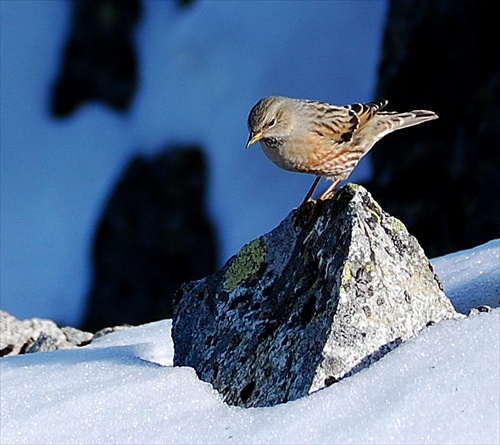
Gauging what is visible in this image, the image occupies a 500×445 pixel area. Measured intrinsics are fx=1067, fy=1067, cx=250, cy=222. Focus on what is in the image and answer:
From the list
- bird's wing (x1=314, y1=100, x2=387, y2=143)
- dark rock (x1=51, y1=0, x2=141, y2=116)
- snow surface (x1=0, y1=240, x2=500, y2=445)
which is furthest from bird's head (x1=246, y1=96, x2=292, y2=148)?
dark rock (x1=51, y1=0, x2=141, y2=116)

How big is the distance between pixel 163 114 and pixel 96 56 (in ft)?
5.31

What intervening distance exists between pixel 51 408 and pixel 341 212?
1510 millimetres

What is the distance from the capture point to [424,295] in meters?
4.51

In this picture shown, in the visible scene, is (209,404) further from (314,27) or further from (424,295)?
(314,27)

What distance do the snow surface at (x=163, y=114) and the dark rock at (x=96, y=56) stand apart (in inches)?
6.7

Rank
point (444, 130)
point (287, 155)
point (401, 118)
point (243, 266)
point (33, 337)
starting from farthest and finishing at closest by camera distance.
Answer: point (444, 130) → point (401, 118) → point (33, 337) → point (287, 155) → point (243, 266)

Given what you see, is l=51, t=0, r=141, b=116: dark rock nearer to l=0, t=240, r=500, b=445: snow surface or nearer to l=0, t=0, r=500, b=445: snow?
l=0, t=0, r=500, b=445: snow

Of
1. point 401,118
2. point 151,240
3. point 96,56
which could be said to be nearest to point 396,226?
point 401,118

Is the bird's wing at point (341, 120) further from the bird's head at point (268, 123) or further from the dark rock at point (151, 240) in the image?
the dark rock at point (151, 240)

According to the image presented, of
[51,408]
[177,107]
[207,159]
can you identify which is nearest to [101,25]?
[177,107]

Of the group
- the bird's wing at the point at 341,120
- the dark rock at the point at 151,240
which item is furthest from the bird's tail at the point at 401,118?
the dark rock at the point at 151,240

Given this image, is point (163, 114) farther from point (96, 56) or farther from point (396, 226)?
point (396, 226)

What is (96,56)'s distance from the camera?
54.8 ft

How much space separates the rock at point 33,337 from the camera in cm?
695
